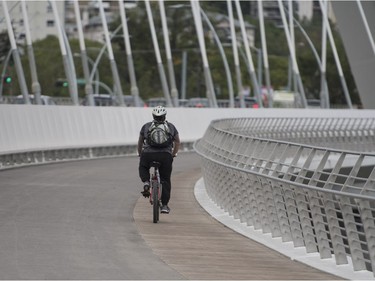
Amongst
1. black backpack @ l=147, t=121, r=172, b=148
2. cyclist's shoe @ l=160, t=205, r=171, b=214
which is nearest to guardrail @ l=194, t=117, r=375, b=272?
cyclist's shoe @ l=160, t=205, r=171, b=214

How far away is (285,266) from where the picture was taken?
13750 mm

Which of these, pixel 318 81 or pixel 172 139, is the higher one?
pixel 172 139

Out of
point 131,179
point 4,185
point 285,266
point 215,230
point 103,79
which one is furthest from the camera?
point 103,79

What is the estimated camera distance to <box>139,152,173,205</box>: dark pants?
61.1 feet

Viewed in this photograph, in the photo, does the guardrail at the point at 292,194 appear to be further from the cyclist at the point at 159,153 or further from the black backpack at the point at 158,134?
the black backpack at the point at 158,134

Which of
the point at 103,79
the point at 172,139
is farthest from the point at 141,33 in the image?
the point at 172,139

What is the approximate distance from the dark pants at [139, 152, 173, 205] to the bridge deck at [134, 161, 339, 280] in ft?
1.40

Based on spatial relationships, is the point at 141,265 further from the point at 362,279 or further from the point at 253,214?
the point at 253,214

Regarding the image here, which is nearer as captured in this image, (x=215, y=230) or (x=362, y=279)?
(x=362, y=279)

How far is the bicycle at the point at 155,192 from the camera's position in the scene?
1803 cm

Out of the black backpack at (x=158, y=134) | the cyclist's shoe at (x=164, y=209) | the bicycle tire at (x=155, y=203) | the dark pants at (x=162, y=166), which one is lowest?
the cyclist's shoe at (x=164, y=209)

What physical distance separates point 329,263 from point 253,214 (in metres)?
4.01

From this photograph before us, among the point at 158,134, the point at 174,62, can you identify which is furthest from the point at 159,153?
the point at 174,62

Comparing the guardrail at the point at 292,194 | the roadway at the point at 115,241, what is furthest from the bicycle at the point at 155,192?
the guardrail at the point at 292,194
